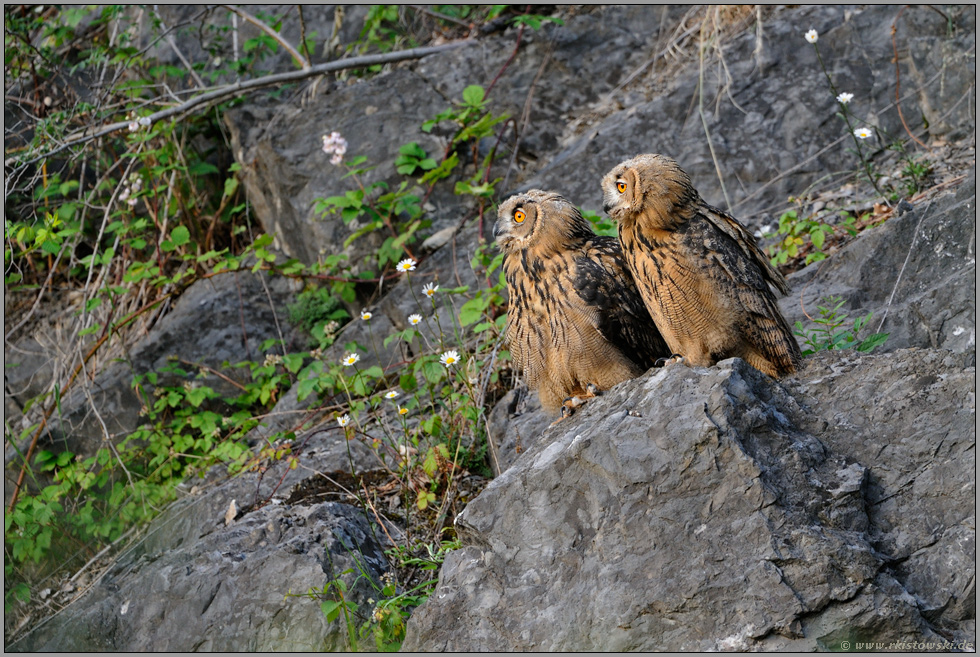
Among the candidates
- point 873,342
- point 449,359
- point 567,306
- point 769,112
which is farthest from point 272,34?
point 873,342

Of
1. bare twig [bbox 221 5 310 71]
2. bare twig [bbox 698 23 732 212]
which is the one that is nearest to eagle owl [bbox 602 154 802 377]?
bare twig [bbox 698 23 732 212]

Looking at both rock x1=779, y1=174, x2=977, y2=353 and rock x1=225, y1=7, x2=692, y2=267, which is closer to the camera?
rock x1=779, y1=174, x2=977, y2=353

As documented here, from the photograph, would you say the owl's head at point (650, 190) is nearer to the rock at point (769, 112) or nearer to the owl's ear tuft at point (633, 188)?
the owl's ear tuft at point (633, 188)

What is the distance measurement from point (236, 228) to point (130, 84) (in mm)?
1378

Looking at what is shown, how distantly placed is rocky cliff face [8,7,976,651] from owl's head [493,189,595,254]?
761mm

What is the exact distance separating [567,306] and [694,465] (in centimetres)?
104

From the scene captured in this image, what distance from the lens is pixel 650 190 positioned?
3.04 m

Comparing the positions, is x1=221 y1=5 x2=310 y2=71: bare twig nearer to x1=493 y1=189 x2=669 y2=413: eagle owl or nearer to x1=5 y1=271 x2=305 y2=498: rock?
x1=5 y1=271 x2=305 y2=498: rock

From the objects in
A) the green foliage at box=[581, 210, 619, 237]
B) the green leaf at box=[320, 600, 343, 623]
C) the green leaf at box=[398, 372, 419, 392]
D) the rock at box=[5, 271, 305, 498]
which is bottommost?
the green leaf at box=[320, 600, 343, 623]

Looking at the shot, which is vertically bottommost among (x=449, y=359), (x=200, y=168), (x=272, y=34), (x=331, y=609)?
(x=331, y=609)

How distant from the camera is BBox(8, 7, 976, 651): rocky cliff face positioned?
2408 mm

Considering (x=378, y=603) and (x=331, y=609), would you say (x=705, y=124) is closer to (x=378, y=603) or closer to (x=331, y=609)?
(x=378, y=603)

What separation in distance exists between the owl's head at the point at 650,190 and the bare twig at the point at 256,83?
12.7 ft

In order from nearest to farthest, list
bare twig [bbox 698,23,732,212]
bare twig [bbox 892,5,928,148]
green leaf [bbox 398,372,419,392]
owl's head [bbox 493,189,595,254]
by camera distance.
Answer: owl's head [bbox 493,189,595,254] < green leaf [bbox 398,372,419,392] < bare twig [bbox 892,5,928,148] < bare twig [bbox 698,23,732,212]
